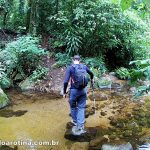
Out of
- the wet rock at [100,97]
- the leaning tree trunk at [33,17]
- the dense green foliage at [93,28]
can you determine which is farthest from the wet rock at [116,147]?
the leaning tree trunk at [33,17]

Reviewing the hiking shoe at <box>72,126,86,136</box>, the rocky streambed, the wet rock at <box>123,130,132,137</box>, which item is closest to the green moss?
the rocky streambed

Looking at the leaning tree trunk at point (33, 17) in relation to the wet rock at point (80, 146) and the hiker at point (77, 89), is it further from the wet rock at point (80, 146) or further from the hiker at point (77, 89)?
the wet rock at point (80, 146)

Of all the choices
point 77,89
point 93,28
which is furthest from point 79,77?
point 93,28

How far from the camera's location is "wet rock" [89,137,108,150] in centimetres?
638

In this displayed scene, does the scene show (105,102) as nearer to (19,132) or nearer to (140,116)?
(140,116)

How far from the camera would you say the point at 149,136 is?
7094 mm

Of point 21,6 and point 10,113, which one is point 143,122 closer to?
point 10,113

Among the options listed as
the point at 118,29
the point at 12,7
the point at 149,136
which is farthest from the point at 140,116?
the point at 12,7

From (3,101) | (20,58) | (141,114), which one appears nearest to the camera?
(141,114)

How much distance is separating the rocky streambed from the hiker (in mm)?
272

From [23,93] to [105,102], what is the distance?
300cm

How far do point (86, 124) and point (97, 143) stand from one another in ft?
4.60

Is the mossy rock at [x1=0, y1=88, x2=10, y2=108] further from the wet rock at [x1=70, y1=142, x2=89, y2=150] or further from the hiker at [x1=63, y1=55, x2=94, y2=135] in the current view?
the wet rock at [x1=70, y1=142, x2=89, y2=150]

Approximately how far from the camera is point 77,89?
23.5 ft
